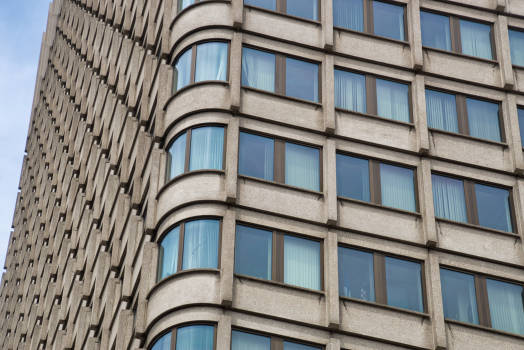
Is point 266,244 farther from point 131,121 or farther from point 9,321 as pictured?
point 9,321

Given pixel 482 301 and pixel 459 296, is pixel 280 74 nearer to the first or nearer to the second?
pixel 459 296

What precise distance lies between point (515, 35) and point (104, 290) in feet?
75.6

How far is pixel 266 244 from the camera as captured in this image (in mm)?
36938

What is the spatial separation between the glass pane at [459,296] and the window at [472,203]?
2.68 metres

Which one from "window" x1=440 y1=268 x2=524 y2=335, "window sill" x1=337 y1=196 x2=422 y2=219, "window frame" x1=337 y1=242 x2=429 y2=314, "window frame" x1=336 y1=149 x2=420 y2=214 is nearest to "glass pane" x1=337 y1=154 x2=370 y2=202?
"window frame" x1=336 y1=149 x2=420 y2=214

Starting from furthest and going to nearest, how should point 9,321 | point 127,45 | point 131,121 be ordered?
point 9,321 → point 127,45 → point 131,121

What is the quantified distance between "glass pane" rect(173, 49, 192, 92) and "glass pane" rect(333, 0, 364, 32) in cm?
676

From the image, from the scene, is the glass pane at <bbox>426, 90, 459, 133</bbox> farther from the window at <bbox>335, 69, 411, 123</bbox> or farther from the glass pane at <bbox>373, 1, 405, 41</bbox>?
the glass pane at <bbox>373, 1, 405, 41</bbox>

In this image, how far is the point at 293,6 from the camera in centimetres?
4369

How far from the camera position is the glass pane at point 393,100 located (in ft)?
139

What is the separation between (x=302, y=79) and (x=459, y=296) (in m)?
11.0

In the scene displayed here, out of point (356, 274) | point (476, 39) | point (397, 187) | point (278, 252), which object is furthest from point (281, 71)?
point (476, 39)

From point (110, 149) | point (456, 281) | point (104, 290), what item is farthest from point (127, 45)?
point (456, 281)

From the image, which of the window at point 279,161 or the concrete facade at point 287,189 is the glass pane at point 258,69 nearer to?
the concrete facade at point 287,189
